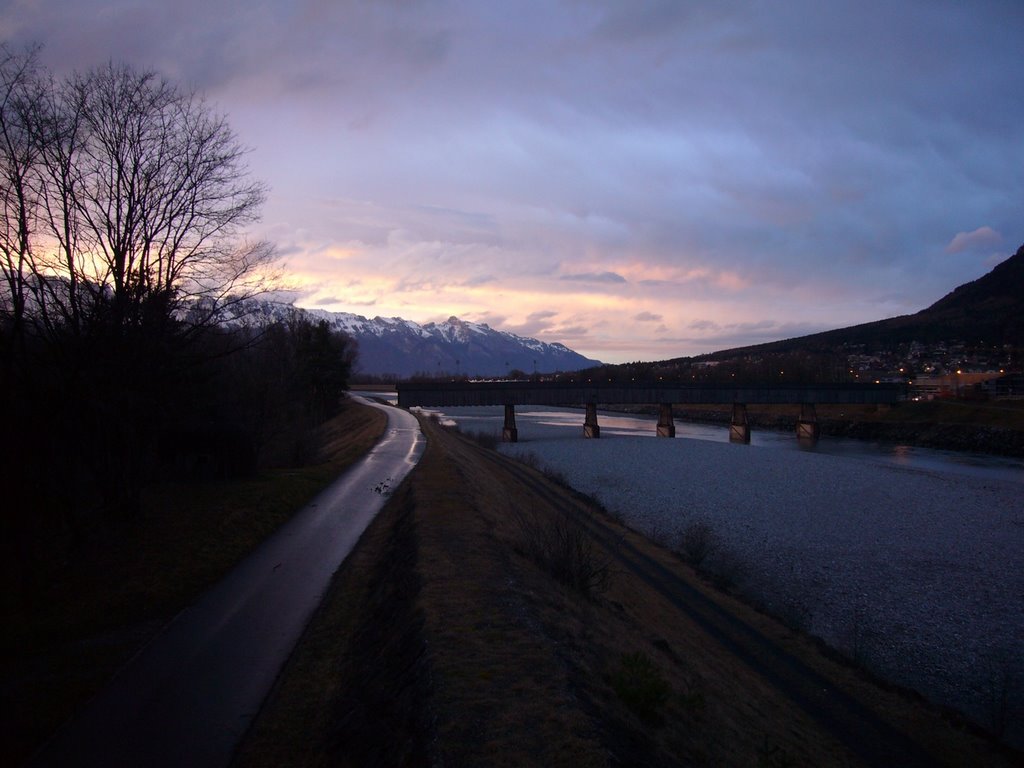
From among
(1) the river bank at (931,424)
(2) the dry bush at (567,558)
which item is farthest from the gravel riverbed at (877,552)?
(1) the river bank at (931,424)

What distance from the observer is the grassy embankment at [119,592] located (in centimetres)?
784

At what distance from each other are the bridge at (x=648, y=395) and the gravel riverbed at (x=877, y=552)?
26.0 m

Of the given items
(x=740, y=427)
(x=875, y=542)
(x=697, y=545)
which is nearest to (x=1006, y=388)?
(x=740, y=427)

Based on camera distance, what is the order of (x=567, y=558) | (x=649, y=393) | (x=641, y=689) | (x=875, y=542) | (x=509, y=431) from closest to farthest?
(x=641, y=689) < (x=567, y=558) < (x=875, y=542) < (x=509, y=431) < (x=649, y=393)

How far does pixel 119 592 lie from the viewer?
37.8 ft

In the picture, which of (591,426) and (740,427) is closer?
(591,426)

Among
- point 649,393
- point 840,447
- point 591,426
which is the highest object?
point 649,393

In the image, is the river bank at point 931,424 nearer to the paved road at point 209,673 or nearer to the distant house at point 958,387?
the distant house at point 958,387

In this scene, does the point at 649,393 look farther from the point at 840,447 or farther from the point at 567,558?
the point at 567,558

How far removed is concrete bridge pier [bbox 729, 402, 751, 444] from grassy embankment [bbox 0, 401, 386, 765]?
182 feet

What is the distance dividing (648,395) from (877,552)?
5366 cm

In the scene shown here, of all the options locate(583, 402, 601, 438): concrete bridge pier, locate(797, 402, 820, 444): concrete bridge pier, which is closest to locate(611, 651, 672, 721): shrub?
locate(583, 402, 601, 438): concrete bridge pier

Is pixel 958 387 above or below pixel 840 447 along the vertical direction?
above

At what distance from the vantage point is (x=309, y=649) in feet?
30.6
